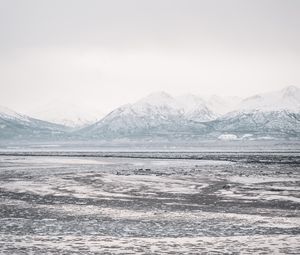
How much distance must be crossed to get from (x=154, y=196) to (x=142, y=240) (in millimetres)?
13935

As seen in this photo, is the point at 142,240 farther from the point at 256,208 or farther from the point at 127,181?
the point at 127,181

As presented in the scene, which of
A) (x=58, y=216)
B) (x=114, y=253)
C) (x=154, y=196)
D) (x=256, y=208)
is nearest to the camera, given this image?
(x=114, y=253)

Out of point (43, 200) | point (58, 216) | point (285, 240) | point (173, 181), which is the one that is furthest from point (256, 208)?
point (173, 181)

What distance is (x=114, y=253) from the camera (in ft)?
55.2

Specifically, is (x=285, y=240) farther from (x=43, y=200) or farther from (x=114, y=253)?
(x=43, y=200)

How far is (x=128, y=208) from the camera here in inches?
1078

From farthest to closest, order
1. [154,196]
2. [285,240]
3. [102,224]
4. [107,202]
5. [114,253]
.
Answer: [154,196], [107,202], [102,224], [285,240], [114,253]

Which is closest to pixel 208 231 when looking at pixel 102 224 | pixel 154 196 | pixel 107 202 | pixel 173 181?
pixel 102 224

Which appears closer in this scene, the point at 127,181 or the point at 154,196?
the point at 154,196

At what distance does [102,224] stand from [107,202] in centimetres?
740

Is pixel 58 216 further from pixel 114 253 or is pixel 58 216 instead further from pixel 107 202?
pixel 114 253

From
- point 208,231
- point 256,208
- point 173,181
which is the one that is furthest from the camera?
point 173,181

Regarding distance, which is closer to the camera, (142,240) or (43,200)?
(142,240)

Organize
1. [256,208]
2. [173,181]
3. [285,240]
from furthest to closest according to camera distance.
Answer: [173,181] → [256,208] → [285,240]
